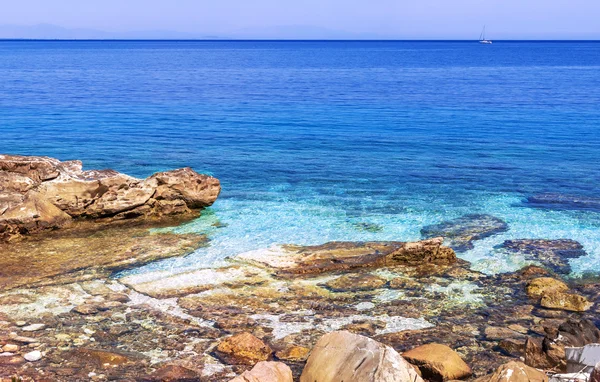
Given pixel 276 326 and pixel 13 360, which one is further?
pixel 276 326

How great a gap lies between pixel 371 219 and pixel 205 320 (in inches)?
390

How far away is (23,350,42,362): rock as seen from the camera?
1256 centimetres

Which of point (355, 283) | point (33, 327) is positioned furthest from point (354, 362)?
point (33, 327)

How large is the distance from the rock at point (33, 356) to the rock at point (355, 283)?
23.3 feet

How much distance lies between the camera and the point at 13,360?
491 inches

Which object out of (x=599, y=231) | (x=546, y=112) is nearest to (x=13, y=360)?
(x=599, y=231)

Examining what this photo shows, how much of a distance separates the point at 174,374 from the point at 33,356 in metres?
2.87

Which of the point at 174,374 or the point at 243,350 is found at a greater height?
the point at 243,350

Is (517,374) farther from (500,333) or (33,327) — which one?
(33,327)

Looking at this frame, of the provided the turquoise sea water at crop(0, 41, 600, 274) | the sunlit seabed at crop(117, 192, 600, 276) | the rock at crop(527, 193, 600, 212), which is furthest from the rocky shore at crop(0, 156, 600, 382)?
the rock at crop(527, 193, 600, 212)

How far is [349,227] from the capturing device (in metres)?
22.2

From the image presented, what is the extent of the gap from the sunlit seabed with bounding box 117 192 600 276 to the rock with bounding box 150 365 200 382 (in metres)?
5.57

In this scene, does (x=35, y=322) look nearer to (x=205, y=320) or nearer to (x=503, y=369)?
(x=205, y=320)

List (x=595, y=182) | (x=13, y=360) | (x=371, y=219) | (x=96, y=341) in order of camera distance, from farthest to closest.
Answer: (x=595, y=182) < (x=371, y=219) < (x=96, y=341) < (x=13, y=360)
